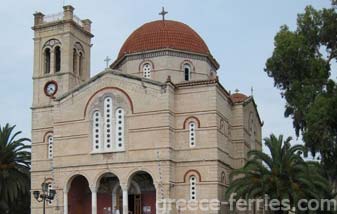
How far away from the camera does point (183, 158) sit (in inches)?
1352

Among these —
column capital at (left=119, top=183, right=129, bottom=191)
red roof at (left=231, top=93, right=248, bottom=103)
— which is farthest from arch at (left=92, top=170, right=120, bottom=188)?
red roof at (left=231, top=93, right=248, bottom=103)

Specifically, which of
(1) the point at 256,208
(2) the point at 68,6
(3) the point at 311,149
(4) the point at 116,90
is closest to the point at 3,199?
(4) the point at 116,90

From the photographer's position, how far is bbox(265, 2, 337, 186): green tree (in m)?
31.9

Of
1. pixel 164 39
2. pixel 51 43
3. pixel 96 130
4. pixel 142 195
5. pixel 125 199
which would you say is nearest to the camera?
pixel 125 199

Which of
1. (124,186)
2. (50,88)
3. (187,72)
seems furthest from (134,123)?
(50,88)

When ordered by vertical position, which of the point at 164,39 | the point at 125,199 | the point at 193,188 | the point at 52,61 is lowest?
the point at 125,199

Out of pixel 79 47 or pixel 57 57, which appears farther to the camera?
pixel 79 47

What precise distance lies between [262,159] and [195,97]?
17.8 ft

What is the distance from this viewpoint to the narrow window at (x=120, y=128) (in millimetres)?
35062

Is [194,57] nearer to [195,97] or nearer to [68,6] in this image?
[195,97]

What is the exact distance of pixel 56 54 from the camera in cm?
4003

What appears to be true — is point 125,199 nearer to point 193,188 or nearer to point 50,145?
point 193,188

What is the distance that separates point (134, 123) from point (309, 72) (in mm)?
10141

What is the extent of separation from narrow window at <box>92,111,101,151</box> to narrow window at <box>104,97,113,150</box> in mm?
403
